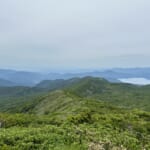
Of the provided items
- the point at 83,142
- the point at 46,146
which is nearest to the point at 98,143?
the point at 83,142

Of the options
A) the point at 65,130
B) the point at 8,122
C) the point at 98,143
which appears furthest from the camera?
the point at 8,122

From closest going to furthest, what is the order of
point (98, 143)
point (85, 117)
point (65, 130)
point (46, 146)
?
point (46, 146), point (98, 143), point (65, 130), point (85, 117)

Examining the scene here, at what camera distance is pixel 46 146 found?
2588 centimetres

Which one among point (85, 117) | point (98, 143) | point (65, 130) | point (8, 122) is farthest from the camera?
point (85, 117)

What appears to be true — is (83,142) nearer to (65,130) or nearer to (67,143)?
(67,143)

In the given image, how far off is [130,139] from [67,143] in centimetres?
813

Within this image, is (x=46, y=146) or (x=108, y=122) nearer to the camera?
(x=46, y=146)

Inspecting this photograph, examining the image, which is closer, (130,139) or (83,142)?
(83,142)

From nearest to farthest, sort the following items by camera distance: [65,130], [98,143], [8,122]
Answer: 1. [98,143]
2. [65,130]
3. [8,122]

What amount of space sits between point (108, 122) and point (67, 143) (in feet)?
58.0

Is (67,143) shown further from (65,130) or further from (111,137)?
(111,137)

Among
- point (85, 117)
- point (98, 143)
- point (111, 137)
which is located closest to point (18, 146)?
point (98, 143)

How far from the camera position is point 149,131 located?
4709 cm

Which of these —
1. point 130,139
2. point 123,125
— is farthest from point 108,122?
point 130,139
